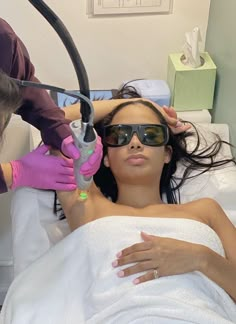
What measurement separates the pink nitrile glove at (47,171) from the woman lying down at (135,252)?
4 centimetres

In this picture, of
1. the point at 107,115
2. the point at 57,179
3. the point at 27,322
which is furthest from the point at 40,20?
the point at 27,322

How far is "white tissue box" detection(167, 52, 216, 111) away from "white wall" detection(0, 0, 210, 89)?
0.08m

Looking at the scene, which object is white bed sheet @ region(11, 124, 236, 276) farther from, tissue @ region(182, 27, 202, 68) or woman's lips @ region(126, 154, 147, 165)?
tissue @ region(182, 27, 202, 68)

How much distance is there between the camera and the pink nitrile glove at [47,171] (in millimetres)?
1805

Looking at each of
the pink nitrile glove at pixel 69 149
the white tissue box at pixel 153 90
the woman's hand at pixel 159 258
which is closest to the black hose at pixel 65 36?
the pink nitrile glove at pixel 69 149

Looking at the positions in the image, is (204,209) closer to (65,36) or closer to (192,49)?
(192,49)

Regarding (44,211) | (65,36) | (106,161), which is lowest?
(44,211)

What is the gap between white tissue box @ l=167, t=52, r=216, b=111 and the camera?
2154mm

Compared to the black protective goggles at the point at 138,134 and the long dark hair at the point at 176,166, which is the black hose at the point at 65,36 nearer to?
the black protective goggles at the point at 138,134

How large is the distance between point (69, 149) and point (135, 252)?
0.32 m

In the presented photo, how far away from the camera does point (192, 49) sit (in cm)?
213

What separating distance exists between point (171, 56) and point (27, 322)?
1084mm

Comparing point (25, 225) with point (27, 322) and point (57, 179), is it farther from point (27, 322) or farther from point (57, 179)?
point (27, 322)

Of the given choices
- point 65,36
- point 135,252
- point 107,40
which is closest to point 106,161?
point 135,252
